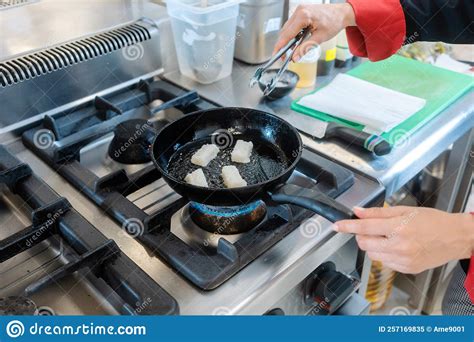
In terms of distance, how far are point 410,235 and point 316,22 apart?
523 mm

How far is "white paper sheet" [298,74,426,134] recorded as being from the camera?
103cm

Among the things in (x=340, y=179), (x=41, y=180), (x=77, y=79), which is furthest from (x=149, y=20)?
(x=340, y=179)

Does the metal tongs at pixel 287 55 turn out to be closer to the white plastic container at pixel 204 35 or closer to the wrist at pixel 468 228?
the white plastic container at pixel 204 35

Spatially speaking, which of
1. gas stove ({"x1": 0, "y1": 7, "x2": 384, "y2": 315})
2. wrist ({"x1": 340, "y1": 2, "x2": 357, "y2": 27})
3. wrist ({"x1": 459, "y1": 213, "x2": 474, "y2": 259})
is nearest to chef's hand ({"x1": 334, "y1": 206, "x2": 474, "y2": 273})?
wrist ({"x1": 459, "y1": 213, "x2": 474, "y2": 259})

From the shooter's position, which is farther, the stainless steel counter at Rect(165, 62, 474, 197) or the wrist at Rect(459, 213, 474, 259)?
the stainless steel counter at Rect(165, 62, 474, 197)

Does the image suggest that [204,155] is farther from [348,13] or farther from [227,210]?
[348,13]

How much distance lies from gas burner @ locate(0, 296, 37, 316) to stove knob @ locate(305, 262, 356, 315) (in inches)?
16.7

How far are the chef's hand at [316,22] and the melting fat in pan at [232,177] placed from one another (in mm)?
327

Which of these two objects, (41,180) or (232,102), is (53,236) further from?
(232,102)

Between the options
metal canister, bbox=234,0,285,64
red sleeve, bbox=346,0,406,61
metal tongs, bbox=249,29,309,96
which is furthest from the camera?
metal canister, bbox=234,0,285,64

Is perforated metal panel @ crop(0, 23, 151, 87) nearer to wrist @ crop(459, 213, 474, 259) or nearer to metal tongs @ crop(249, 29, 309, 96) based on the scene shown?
metal tongs @ crop(249, 29, 309, 96)

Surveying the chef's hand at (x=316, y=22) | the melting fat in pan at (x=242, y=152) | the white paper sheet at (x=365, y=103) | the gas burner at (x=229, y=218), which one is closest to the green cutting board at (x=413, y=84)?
the white paper sheet at (x=365, y=103)

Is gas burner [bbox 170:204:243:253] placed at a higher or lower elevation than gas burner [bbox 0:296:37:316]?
lower

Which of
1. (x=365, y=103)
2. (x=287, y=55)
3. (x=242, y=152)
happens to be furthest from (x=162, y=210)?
(x=365, y=103)
